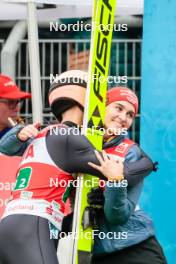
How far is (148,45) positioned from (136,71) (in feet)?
9.70

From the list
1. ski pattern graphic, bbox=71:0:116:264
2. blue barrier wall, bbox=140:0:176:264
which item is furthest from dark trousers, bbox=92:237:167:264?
blue barrier wall, bbox=140:0:176:264

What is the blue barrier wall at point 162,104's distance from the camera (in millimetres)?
6230

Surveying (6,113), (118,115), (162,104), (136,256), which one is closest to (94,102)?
(118,115)

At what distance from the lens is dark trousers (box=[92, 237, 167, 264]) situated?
4.79m

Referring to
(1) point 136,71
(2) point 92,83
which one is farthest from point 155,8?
(1) point 136,71

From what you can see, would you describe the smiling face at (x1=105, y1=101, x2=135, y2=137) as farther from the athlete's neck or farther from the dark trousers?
the dark trousers

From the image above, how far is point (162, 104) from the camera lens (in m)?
6.26

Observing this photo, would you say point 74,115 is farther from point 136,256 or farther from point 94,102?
point 136,256

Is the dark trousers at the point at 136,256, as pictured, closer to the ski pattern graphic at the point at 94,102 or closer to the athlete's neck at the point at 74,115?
the ski pattern graphic at the point at 94,102

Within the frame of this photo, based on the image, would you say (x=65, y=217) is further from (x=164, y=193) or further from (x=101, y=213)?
(x=164, y=193)

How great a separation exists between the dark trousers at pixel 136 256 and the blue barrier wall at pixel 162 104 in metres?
1.44

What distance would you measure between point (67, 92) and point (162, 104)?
1.73m

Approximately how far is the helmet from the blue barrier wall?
157cm

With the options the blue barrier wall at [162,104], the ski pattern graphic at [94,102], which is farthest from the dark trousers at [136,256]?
the blue barrier wall at [162,104]
